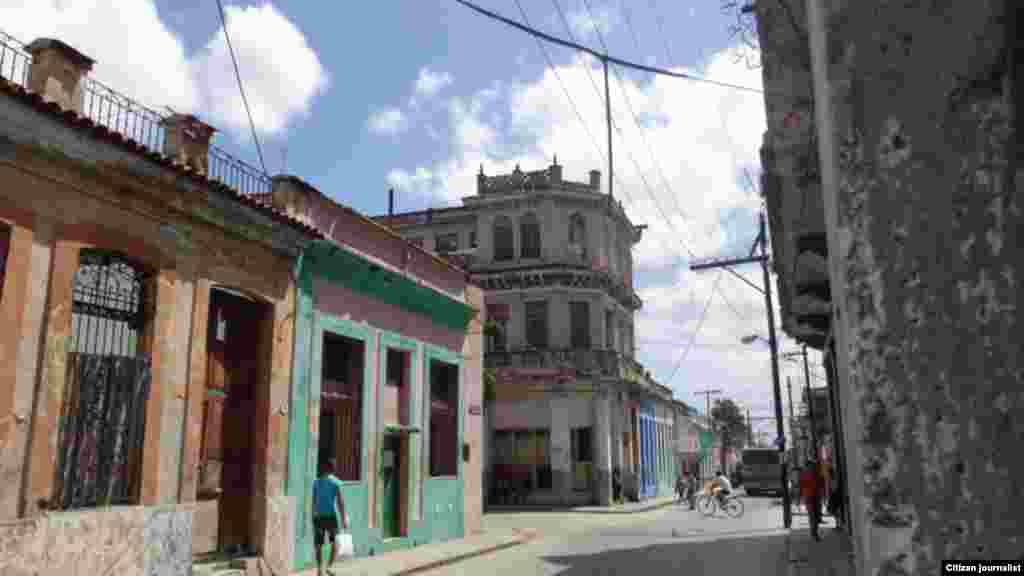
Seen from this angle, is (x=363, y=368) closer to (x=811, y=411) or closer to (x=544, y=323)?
(x=544, y=323)

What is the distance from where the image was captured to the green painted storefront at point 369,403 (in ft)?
41.5

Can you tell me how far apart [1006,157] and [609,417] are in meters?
32.2

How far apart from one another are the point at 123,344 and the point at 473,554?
8.35m

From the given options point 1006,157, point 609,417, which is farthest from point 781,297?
point 609,417

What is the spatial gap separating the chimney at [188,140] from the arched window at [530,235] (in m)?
23.1

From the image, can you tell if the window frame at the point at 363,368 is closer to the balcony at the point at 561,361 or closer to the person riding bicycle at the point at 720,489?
the person riding bicycle at the point at 720,489

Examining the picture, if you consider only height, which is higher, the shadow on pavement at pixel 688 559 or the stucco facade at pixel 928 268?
the stucco facade at pixel 928 268

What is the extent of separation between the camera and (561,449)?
3216cm

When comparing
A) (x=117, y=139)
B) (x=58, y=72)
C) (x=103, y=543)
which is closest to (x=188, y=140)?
(x=117, y=139)

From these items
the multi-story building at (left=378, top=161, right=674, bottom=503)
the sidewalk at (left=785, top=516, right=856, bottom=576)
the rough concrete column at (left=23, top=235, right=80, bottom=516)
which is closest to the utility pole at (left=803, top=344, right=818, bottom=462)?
the multi-story building at (left=378, top=161, right=674, bottom=503)

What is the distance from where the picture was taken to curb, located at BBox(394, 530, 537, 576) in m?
13.0

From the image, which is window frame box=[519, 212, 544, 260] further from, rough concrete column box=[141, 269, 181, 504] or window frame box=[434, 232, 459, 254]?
rough concrete column box=[141, 269, 181, 504]

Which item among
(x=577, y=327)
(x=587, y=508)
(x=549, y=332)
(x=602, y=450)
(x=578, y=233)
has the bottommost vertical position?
(x=587, y=508)

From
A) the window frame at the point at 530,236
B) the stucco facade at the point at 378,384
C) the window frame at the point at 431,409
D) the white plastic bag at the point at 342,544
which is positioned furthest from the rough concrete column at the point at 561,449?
the white plastic bag at the point at 342,544
